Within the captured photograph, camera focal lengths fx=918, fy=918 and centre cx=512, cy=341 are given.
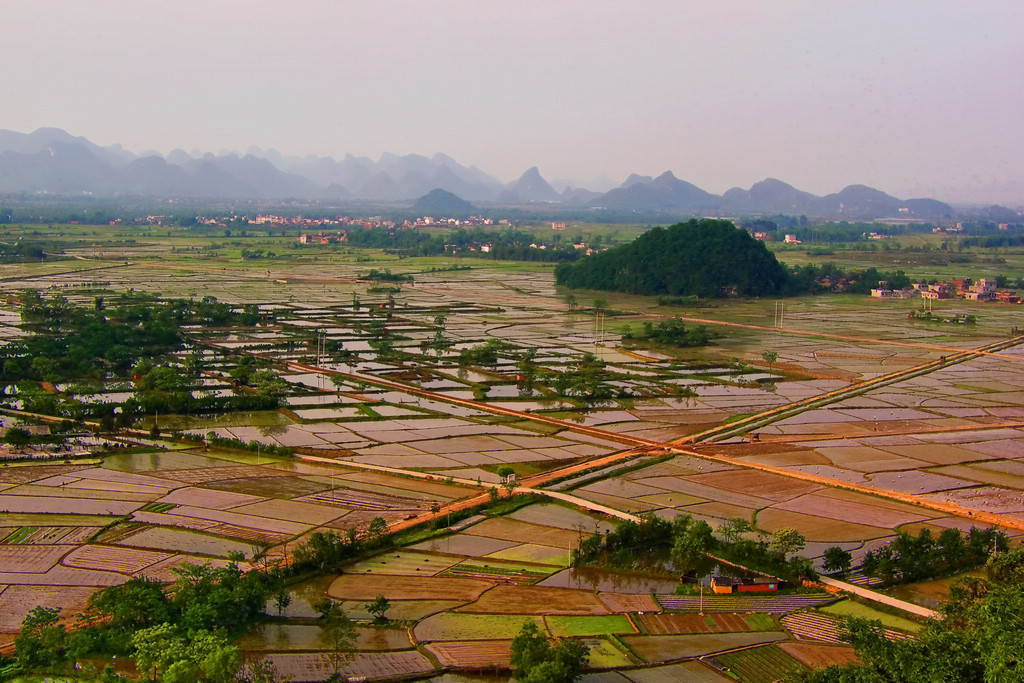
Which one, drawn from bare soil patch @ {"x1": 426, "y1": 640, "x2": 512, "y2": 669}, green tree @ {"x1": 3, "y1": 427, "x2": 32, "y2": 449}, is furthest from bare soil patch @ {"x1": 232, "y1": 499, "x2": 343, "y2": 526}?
green tree @ {"x1": 3, "y1": 427, "x2": 32, "y2": 449}

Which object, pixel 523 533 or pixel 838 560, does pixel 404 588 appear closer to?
pixel 523 533

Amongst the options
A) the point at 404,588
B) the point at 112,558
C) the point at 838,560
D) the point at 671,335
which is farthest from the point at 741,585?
the point at 671,335

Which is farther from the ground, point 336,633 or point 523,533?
point 523,533

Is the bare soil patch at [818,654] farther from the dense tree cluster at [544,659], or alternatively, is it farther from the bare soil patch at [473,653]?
the bare soil patch at [473,653]

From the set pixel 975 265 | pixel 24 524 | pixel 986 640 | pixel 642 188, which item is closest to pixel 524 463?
pixel 24 524

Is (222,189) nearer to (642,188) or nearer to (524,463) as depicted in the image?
(642,188)
